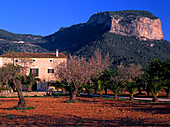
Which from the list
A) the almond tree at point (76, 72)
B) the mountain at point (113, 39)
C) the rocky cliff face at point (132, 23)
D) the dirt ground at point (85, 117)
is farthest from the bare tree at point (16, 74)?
the rocky cliff face at point (132, 23)

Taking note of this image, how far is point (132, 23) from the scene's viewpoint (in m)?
143

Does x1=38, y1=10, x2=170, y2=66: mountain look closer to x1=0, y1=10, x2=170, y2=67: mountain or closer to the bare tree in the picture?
x1=0, y1=10, x2=170, y2=67: mountain

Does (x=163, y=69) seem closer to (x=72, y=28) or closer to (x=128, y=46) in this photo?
(x=128, y=46)

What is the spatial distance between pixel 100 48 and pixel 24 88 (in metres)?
54.7

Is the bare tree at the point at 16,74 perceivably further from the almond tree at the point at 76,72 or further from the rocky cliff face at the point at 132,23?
the rocky cliff face at the point at 132,23

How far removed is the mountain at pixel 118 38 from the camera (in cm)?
10100

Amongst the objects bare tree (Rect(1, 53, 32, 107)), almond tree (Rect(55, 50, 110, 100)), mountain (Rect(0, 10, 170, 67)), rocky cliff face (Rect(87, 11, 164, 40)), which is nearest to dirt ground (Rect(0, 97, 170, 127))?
bare tree (Rect(1, 53, 32, 107))

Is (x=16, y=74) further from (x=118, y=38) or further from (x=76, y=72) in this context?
(x=118, y=38)

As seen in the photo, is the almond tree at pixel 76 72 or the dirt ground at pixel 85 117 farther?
the almond tree at pixel 76 72

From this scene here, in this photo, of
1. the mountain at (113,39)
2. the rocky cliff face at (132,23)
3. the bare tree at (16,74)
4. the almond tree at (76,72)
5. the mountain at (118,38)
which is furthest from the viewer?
the rocky cliff face at (132,23)

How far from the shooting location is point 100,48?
103250mm

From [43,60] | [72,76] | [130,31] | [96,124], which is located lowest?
[96,124]

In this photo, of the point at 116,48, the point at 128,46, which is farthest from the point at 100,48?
the point at 128,46

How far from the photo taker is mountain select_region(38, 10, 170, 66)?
331 feet
